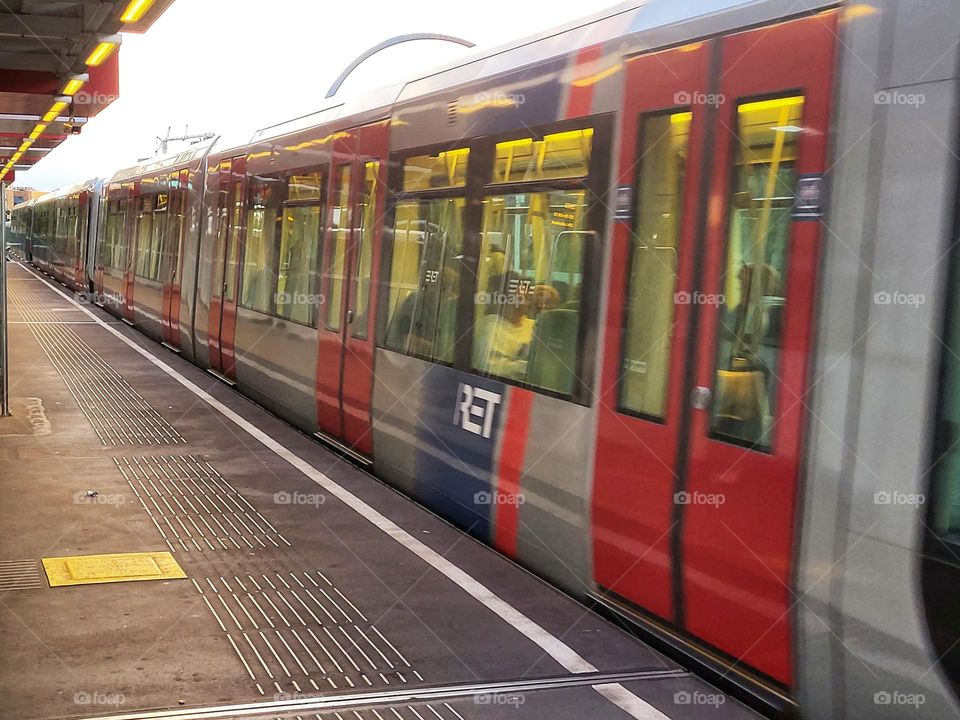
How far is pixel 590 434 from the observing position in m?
6.28

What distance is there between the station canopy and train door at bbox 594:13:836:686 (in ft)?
17.3

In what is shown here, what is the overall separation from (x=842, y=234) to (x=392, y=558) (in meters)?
3.78

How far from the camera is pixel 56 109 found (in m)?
17.2

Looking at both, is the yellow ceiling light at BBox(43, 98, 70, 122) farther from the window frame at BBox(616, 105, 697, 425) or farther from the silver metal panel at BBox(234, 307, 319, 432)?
the window frame at BBox(616, 105, 697, 425)

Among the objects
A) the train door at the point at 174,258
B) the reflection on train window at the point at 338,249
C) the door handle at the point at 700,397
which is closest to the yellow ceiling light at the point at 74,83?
the train door at the point at 174,258

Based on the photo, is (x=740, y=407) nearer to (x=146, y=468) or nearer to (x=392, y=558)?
(x=392, y=558)

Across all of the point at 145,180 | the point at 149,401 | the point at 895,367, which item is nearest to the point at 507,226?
the point at 895,367

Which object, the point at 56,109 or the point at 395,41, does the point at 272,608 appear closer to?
the point at 56,109

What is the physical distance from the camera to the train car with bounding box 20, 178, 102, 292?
103 ft

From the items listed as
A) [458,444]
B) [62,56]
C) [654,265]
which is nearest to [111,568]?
[458,444]

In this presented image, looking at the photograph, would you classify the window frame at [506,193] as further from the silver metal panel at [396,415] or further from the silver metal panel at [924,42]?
the silver metal panel at [924,42]

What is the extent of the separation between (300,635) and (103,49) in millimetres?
7641

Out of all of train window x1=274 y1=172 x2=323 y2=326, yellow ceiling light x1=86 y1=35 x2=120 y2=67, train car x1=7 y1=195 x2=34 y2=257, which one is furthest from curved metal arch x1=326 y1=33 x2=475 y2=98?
train car x1=7 y1=195 x2=34 y2=257

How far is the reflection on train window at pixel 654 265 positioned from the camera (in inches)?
220
